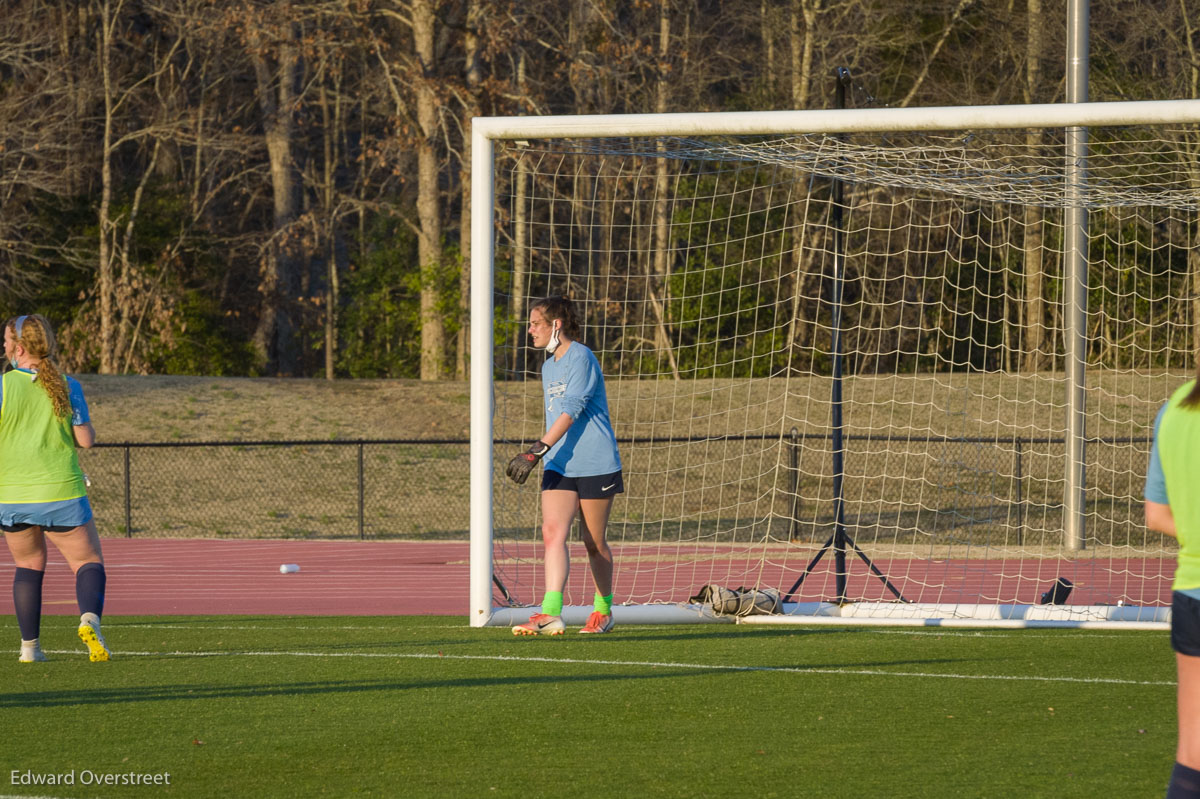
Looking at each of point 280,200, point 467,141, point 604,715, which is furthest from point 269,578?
point 280,200

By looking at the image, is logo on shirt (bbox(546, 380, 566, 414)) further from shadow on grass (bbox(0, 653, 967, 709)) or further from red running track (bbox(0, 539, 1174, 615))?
red running track (bbox(0, 539, 1174, 615))

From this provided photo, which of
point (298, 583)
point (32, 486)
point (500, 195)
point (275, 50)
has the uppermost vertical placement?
point (275, 50)

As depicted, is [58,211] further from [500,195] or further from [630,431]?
[630,431]

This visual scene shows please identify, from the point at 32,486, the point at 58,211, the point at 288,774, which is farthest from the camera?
the point at 58,211

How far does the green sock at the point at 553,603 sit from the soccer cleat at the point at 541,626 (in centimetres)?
4

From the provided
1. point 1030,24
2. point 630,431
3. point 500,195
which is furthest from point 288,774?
point 1030,24

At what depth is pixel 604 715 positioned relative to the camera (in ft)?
20.8

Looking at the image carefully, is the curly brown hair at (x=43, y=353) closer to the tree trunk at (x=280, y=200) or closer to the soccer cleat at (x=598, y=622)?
the soccer cleat at (x=598, y=622)

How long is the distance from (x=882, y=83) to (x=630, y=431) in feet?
45.1

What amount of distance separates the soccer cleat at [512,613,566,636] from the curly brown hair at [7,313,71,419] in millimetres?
2965

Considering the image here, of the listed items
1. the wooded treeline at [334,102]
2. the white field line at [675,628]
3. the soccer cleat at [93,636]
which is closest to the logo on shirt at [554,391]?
the white field line at [675,628]

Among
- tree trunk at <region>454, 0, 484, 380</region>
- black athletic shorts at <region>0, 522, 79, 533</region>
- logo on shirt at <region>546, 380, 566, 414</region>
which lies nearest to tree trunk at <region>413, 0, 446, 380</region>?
tree trunk at <region>454, 0, 484, 380</region>

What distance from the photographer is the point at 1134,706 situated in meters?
6.46

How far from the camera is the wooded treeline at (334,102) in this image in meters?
27.8
